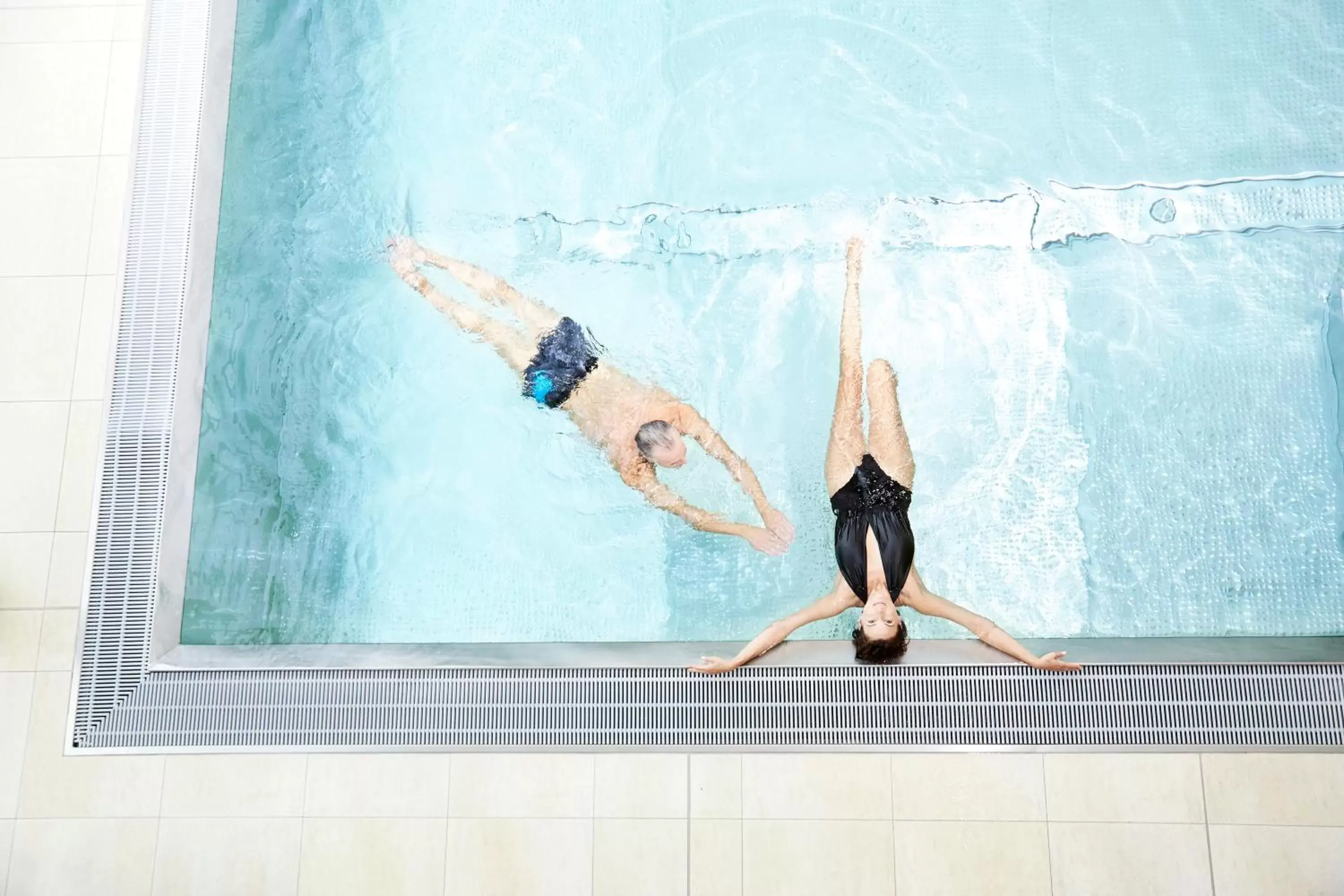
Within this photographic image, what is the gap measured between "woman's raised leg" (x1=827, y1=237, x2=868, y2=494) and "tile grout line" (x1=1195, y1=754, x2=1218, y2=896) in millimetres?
1362

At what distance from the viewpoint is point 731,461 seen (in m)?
3.17

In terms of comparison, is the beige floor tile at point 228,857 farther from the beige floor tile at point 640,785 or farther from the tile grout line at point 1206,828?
the tile grout line at point 1206,828

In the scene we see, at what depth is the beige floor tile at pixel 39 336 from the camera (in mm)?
3238

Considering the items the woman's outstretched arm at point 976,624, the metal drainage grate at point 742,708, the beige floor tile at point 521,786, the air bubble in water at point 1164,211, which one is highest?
the air bubble in water at point 1164,211

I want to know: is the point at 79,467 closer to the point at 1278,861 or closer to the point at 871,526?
the point at 871,526

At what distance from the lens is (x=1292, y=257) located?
326 centimetres

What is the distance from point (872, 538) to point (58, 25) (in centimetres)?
360

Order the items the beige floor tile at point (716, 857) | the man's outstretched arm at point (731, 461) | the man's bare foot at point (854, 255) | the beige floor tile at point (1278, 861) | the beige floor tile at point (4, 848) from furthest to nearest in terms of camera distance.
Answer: the man's bare foot at point (854, 255) < the man's outstretched arm at point (731, 461) < the beige floor tile at point (4, 848) < the beige floor tile at point (716, 857) < the beige floor tile at point (1278, 861)

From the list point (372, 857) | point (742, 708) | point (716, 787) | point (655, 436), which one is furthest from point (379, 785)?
point (655, 436)

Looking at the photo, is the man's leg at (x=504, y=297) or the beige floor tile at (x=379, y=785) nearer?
the beige floor tile at (x=379, y=785)

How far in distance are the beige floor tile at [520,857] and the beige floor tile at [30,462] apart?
178 cm

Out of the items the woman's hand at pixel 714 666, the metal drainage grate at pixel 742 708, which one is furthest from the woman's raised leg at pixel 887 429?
the woman's hand at pixel 714 666

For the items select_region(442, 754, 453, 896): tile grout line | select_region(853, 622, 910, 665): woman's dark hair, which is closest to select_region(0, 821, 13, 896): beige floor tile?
select_region(442, 754, 453, 896): tile grout line

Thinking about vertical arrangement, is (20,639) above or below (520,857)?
above
